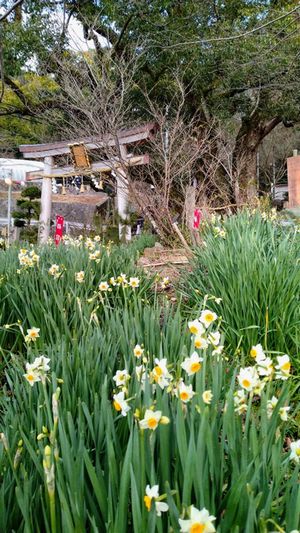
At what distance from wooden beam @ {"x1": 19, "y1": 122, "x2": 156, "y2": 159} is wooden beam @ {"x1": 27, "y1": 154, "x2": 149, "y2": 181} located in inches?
13.4

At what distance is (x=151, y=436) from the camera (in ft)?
2.53

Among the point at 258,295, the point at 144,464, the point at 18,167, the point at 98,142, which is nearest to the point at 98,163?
the point at 98,142

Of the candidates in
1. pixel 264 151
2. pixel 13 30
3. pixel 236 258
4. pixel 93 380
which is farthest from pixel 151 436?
pixel 264 151

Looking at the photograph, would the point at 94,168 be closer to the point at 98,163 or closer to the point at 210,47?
the point at 98,163

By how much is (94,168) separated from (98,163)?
32 centimetres

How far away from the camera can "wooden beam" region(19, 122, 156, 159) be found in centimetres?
741

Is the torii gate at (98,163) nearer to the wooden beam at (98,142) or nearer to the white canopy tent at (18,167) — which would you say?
the wooden beam at (98,142)

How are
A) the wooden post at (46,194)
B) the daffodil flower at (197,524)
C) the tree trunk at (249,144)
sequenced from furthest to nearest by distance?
the tree trunk at (249,144)
the wooden post at (46,194)
the daffodil flower at (197,524)

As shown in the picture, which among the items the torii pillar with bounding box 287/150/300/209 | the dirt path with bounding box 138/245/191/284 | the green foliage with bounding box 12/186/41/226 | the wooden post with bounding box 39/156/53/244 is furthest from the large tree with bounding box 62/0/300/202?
the green foliage with bounding box 12/186/41/226

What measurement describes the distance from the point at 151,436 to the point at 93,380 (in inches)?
21.8

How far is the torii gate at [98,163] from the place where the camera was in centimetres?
722

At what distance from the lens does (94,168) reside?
9453 millimetres

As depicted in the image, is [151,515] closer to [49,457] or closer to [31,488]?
[49,457]

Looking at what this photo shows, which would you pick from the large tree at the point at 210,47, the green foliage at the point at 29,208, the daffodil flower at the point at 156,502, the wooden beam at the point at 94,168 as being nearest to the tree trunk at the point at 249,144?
the large tree at the point at 210,47
